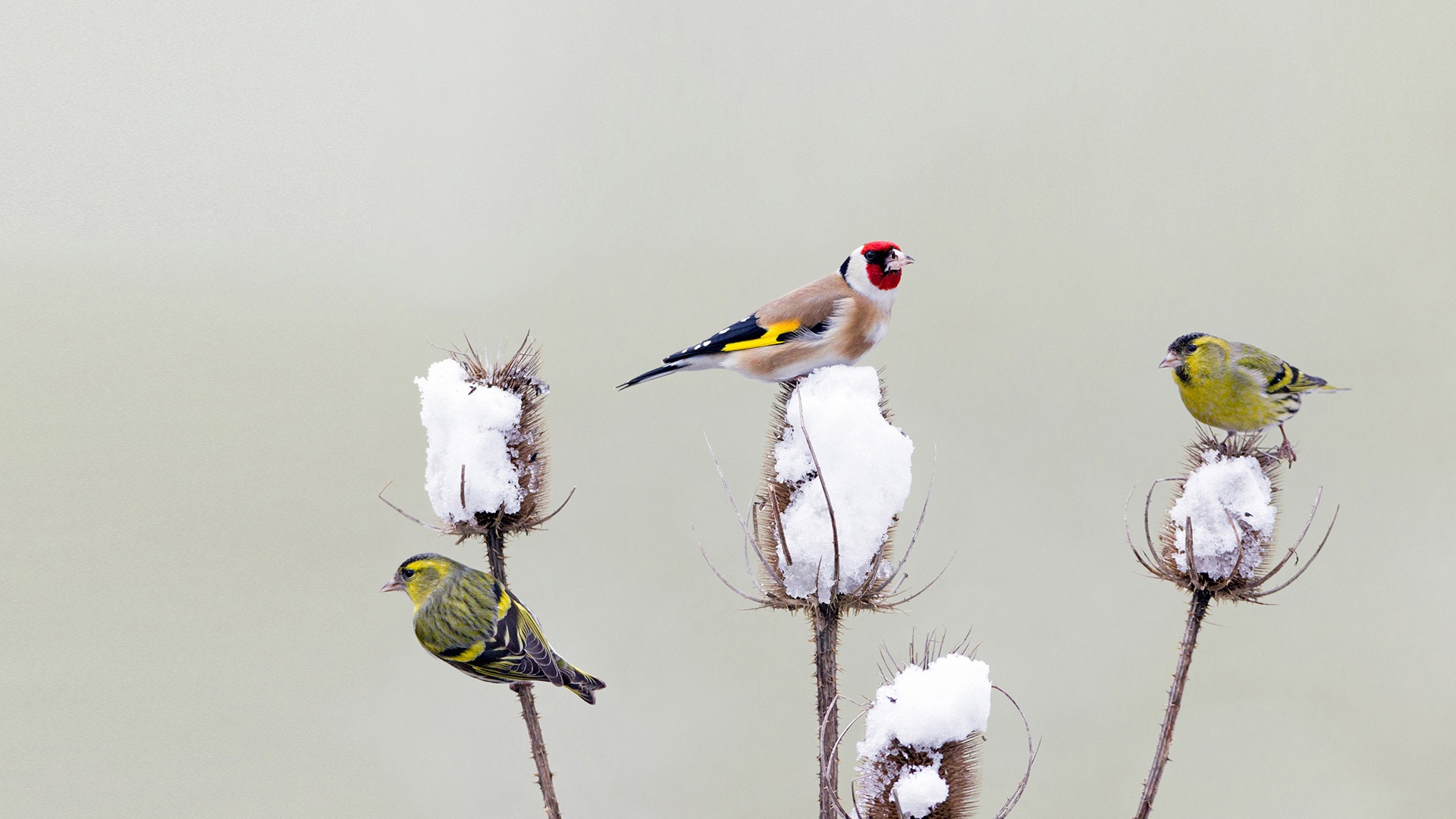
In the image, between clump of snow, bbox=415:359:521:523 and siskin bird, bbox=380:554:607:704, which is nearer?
clump of snow, bbox=415:359:521:523

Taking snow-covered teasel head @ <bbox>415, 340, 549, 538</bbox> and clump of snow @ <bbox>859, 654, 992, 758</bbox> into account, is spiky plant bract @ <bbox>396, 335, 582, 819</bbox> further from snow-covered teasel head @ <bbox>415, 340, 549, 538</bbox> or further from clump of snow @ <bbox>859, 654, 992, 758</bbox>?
clump of snow @ <bbox>859, 654, 992, 758</bbox>

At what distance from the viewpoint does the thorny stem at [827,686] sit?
13.0 ft

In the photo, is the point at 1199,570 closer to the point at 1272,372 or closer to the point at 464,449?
the point at 1272,372

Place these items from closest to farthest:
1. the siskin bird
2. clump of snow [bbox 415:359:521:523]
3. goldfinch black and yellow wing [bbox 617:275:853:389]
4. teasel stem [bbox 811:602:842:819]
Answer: teasel stem [bbox 811:602:842:819], clump of snow [bbox 415:359:521:523], the siskin bird, goldfinch black and yellow wing [bbox 617:275:853:389]

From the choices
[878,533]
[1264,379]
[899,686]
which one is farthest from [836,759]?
[1264,379]

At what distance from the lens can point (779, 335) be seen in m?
4.87

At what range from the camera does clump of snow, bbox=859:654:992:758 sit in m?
3.77

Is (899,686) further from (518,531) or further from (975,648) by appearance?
(518,531)

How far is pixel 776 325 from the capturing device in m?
4.89

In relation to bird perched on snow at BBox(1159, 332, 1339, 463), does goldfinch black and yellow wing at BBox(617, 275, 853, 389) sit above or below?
above

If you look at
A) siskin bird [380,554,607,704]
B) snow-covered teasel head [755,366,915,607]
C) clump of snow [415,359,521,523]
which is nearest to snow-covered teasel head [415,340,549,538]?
clump of snow [415,359,521,523]

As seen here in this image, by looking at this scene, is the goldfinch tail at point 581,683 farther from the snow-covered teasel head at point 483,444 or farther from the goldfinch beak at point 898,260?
the goldfinch beak at point 898,260

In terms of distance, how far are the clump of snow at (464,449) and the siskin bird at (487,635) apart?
470mm

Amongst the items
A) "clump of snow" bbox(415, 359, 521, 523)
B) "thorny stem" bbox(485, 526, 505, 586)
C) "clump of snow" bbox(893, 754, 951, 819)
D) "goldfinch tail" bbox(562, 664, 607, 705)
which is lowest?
"clump of snow" bbox(893, 754, 951, 819)
